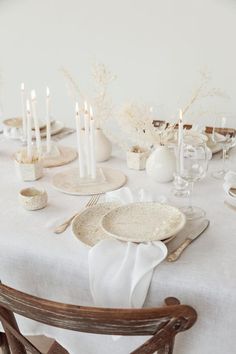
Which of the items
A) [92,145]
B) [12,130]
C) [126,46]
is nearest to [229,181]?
[92,145]

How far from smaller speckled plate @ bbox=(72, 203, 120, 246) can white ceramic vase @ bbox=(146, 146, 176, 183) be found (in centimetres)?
23

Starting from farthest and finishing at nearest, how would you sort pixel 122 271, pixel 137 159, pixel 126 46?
pixel 126 46 → pixel 137 159 → pixel 122 271

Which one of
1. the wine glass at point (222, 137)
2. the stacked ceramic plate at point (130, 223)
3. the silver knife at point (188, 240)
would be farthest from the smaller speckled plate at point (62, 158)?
the silver knife at point (188, 240)

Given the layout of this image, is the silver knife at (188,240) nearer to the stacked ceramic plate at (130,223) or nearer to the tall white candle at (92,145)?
the stacked ceramic plate at (130,223)

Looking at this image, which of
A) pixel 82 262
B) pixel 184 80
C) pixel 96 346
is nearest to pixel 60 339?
pixel 96 346

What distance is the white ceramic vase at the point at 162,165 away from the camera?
1.24 metres

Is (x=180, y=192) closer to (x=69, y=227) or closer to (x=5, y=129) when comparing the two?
(x=69, y=227)

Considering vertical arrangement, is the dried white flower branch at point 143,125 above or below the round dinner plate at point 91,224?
above

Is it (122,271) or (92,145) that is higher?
(92,145)

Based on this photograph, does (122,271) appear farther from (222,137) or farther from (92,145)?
(222,137)

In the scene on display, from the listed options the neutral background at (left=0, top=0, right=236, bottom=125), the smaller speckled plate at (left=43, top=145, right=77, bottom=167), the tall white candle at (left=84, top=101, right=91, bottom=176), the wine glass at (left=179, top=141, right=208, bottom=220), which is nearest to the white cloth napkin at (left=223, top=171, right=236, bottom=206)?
the wine glass at (left=179, top=141, right=208, bottom=220)

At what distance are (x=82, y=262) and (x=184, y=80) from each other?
2.04 metres

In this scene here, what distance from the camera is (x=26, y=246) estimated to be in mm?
919

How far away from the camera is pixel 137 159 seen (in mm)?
1354
